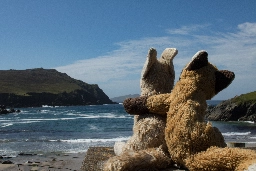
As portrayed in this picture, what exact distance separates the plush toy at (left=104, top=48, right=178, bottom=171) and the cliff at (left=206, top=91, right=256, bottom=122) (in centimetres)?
4062

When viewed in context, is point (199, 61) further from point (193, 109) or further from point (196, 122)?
point (196, 122)

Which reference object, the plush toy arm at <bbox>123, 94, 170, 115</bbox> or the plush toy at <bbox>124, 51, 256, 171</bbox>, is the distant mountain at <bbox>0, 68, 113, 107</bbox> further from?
the plush toy at <bbox>124, 51, 256, 171</bbox>

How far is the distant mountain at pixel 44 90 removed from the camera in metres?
118

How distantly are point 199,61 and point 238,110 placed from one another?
44.5 metres

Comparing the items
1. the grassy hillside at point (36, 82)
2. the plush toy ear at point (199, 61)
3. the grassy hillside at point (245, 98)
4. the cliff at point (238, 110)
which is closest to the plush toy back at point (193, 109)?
the plush toy ear at point (199, 61)

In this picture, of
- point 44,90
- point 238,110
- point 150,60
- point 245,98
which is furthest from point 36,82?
point 150,60

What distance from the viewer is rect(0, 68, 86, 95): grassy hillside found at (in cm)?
12783

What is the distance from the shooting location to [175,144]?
4859 millimetres

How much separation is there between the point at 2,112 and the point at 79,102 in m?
59.4

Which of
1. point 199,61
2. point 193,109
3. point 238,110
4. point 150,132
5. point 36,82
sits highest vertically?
point 36,82

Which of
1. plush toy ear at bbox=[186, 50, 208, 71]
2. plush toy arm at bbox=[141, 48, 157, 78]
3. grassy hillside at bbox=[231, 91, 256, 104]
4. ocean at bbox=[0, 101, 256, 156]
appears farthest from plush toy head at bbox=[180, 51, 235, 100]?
grassy hillside at bbox=[231, 91, 256, 104]

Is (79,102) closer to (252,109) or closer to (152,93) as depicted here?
(252,109)

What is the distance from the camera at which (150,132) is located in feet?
18.7

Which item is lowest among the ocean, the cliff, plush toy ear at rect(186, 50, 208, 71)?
the ocean
